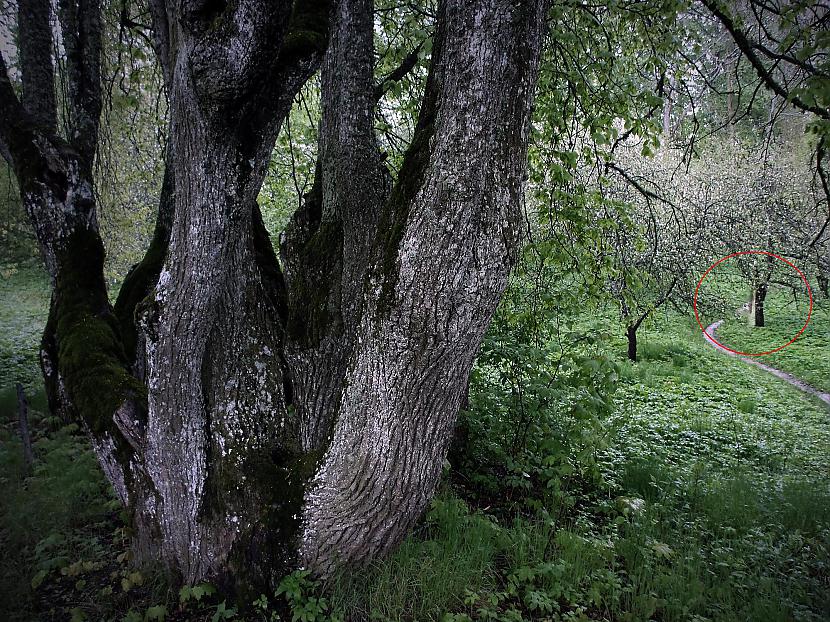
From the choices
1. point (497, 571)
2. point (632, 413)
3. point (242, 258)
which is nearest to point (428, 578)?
point (497, 571)

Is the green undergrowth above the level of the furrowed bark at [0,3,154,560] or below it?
below

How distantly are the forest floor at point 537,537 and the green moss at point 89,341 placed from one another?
1.04m

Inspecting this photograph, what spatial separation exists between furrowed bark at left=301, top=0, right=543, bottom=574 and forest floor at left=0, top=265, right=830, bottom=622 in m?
0.81

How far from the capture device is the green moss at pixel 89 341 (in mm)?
3547

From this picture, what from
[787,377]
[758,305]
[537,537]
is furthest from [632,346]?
[537,537]

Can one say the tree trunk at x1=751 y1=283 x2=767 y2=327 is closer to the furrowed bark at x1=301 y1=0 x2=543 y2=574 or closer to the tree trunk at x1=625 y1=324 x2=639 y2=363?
the tree trunk at x1=625 y1=324 x2=639 y2=363

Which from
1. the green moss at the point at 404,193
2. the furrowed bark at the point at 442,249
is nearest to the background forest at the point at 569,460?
the furrowed bark at the point at 442,249

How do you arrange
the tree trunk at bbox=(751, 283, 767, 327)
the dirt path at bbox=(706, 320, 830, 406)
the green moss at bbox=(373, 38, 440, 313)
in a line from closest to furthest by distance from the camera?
the green moss at bbox=(373, 38, 440, 313)
the dirt path at bbox=(706, 320, 830, 406)
the tree trunk at bbox=(751, 283, 767, 327)

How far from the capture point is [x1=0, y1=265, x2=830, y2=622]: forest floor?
10.2 ft

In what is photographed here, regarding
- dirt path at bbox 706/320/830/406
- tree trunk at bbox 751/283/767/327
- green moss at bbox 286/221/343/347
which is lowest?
dirt path at bbox 706/320/830/406

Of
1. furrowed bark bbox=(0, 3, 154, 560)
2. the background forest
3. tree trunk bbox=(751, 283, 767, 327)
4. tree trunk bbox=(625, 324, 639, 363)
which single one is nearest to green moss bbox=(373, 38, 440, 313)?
the background forest

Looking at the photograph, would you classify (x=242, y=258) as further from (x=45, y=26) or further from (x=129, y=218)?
(x=129, y=218)

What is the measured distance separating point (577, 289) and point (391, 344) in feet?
8.88

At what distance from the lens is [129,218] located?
1146 centimetres
